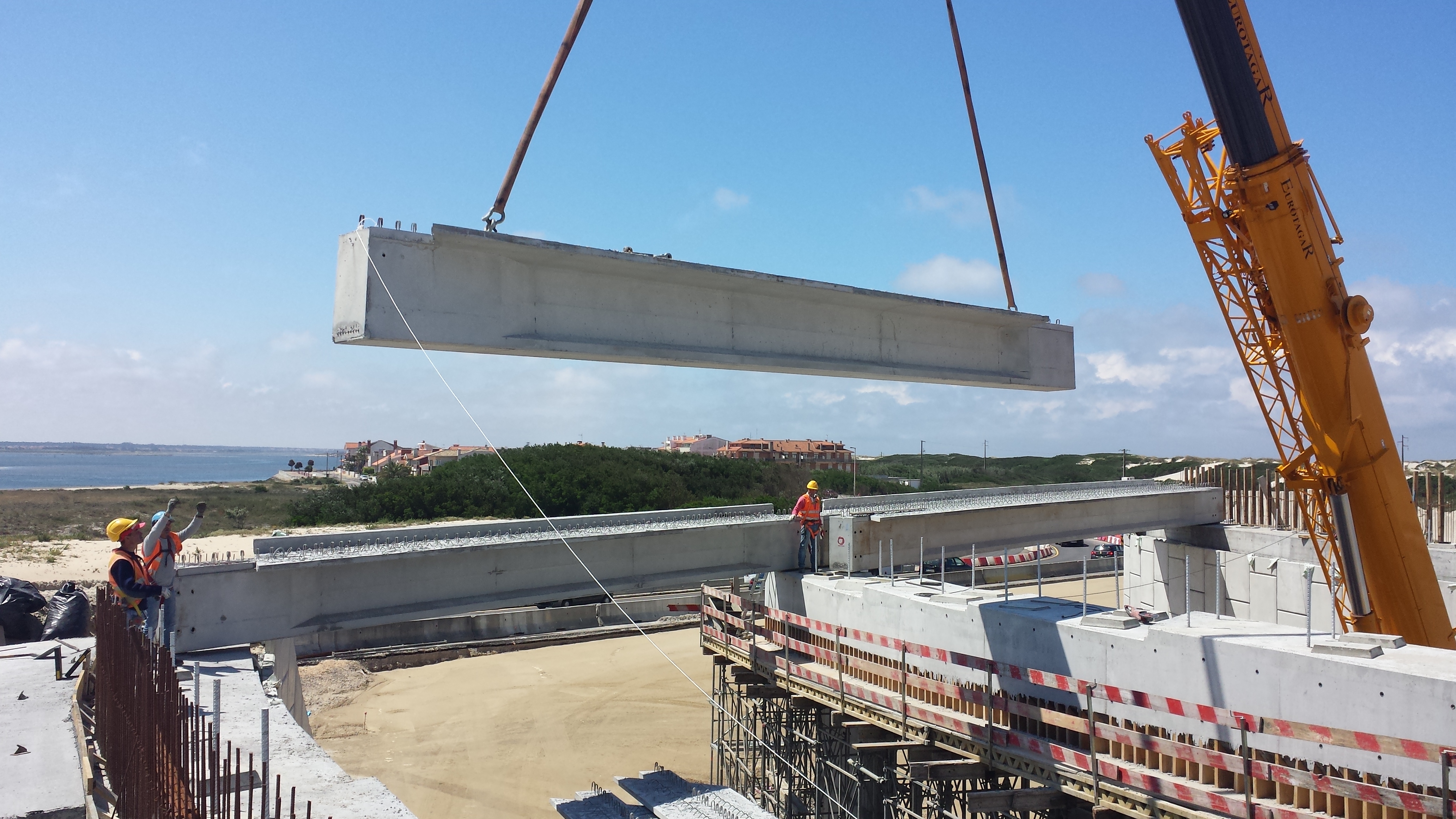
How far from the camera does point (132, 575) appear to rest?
355 inches

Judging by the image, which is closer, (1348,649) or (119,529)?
(1348,649)

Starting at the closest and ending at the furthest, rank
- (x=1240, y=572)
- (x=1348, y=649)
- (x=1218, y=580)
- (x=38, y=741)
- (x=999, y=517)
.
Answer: (x=38, y=741) < (x=1348, y=649) < (x=999, y=517) < (x=1240, y=572) < (x=1218, y=580)

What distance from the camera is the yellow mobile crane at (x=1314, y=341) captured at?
414 inches

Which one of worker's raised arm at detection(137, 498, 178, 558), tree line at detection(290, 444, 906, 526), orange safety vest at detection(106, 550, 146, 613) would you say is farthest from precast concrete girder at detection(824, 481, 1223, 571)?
orange safety vest at detection(106, 550, 146, 613)

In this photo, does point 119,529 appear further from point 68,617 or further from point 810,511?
point 810,511

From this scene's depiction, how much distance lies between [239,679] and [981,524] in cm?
1523

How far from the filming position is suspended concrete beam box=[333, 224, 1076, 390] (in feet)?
26.3

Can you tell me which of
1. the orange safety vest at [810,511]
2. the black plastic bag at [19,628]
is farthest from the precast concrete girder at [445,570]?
the black plastic bag at [19,628]

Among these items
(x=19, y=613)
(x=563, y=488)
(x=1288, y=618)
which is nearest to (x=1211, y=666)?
(x=1288, y=618)

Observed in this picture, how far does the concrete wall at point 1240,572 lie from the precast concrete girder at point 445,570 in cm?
852

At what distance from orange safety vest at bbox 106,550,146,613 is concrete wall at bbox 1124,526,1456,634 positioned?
53.6 ft

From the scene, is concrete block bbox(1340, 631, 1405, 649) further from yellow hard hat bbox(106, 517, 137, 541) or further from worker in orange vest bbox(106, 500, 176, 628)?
yellow hard hat bbox(106, 517, 137, 541)

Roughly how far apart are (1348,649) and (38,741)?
36.3 feet

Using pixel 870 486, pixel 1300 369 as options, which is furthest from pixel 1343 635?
pixel 870 486
